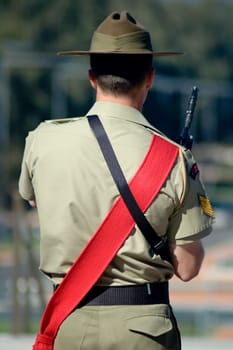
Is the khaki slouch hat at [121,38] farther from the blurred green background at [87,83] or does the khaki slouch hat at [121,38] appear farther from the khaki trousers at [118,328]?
the blurred green background at [87,83]

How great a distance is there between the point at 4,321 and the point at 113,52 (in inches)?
501

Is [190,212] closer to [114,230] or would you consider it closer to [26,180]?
[114,230]

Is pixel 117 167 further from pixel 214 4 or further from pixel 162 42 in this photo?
pixel 214 4

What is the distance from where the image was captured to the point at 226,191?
87.9 m

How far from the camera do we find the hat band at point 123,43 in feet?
12.1

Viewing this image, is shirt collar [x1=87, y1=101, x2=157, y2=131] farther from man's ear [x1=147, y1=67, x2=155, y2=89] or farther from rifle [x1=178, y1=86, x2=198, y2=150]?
rifle [x1=178, y1=86, x2=198, y2=150]

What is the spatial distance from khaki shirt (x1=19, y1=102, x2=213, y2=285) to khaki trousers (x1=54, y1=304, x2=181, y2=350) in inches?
3.5

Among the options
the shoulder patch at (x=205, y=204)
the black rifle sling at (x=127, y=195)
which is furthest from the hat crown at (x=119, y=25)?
the shoulder patch at (x=205, y=204)

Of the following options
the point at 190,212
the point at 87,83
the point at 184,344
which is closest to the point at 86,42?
the point at 87,83

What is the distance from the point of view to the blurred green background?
6078 cm

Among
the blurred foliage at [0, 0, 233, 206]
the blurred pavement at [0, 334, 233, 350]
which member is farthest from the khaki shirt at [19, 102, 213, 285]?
the blurred foliage at [0, 0, 233, 206]

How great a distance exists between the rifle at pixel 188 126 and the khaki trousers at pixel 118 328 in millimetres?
542

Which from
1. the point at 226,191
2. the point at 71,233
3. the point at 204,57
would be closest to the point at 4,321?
the point at 71,233

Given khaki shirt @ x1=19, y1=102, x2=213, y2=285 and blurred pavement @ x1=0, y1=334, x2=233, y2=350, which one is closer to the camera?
khaki shirt @ x1=19, y1=102, x2=213, y2=285
